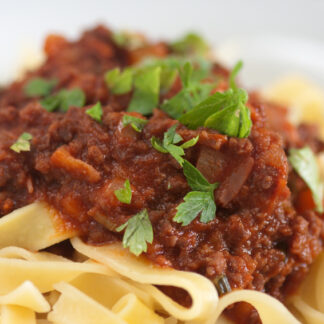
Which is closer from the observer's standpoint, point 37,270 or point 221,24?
point 37,270

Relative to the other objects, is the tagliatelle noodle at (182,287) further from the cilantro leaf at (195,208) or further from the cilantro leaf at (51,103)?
the cilantro leaf at (51,103)

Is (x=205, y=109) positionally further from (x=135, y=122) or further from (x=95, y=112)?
(x=95, y=112)

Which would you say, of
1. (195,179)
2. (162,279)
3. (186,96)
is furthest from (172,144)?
(162,279)

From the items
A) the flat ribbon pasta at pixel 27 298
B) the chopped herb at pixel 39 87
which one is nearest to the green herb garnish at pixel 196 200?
the flat ribbon pasta at pixel 27 298

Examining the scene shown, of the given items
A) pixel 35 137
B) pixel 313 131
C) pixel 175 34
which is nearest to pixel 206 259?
pixel 35 137

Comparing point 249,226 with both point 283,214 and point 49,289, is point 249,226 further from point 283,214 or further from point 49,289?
point 49,289
